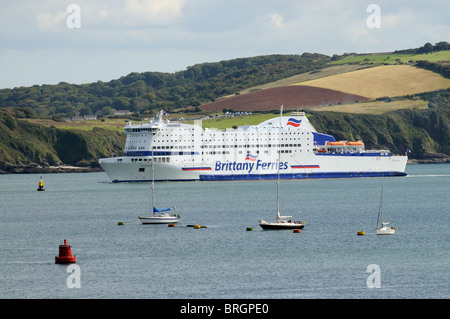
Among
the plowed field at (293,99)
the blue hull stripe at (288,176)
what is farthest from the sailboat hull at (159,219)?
the plowed field at (293,99)

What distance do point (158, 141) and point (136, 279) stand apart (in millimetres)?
55582

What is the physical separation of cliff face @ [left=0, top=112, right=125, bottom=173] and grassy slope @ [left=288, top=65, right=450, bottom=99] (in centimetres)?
4269

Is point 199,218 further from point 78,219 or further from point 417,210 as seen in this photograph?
point 417,210

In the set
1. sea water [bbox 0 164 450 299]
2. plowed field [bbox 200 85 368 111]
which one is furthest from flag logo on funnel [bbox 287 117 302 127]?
plowed field [bbox 200 85 368 111]

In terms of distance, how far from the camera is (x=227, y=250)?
3556 cm

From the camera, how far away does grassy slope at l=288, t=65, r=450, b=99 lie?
158 m

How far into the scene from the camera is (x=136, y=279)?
94.8 feet

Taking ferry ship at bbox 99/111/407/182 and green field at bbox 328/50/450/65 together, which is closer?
ferry ship at bbox 99/111/407/182

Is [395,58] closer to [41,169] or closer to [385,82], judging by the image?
[385,82]

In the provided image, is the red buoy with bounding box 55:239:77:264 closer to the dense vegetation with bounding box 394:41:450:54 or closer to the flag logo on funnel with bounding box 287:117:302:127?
the flag logo on funnel with bounding box 287:117:302:127

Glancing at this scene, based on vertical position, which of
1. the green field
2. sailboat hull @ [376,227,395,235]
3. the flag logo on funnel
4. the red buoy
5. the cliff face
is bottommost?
the cliff face

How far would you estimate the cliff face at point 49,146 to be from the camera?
134375 mm

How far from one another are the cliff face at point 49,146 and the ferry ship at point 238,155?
49653mm

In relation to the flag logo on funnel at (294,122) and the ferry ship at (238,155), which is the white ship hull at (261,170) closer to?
the ferry ship at (238,155)
